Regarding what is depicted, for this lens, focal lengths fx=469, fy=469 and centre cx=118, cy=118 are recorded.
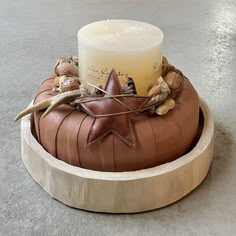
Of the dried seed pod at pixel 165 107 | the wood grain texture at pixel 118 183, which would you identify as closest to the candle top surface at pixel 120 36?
the dried seed pod at pixel 165 107

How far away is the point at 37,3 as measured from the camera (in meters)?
2.10

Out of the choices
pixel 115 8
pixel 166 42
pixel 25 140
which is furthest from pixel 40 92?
pixel 115 8

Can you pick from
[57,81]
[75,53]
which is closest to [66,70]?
[57,81]

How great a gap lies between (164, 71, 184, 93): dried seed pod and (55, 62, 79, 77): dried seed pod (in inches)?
7.3

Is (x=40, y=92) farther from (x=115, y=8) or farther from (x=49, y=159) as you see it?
(x=115, y=8)

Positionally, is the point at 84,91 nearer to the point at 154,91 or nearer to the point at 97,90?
the point at 97,90

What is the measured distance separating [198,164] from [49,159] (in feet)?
0.91

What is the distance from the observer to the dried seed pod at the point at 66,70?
945 millimetres

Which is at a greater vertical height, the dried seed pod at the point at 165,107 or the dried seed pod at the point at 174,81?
the dried seed pod at the point at 174,81

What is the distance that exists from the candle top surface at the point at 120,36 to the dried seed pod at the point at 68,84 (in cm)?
7

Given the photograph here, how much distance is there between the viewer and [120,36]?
909 millimetres

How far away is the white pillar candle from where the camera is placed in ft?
2.85

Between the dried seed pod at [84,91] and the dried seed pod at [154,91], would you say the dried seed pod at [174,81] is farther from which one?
the dried seed pod at [84,91]

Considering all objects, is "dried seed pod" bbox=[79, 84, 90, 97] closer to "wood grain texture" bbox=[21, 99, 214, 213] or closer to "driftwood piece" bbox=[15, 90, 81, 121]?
"driftwood piece" bbox=[15, 90, 81, 121]
